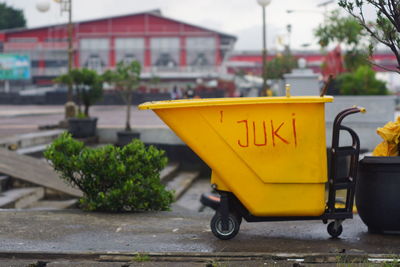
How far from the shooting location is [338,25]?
108 feet

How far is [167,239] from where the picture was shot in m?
5.97

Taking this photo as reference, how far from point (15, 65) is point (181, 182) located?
174 ft

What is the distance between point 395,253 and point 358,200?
0.91 m

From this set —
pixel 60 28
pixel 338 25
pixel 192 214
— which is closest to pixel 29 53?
pixel 60 28

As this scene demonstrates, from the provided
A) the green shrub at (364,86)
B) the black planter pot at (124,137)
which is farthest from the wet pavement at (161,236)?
the green shrub at (364,86)

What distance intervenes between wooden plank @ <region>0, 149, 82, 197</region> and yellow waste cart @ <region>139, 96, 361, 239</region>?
5279mm

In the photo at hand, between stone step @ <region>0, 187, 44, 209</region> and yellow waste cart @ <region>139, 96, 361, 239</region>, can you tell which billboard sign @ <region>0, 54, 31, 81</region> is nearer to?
stone step @ <region>0, 187, 44, 209</region>

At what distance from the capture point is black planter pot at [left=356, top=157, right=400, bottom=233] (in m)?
5.94

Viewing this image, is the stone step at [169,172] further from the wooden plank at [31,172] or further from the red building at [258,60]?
the red building at [258,60]

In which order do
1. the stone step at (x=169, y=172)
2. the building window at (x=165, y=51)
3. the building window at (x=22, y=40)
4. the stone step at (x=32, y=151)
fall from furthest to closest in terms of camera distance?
the building window at (x=22, y=40) < the building window at (x=165, y=51) < the stone step at (x=169, y=172) < the stone step at (x=32, y=151)

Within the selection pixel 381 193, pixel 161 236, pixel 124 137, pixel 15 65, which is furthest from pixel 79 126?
pixel 15 65

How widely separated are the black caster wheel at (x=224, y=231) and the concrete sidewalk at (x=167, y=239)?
0.05 m

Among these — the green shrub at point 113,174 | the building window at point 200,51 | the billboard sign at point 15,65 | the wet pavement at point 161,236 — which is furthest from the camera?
the building window at point 200,51

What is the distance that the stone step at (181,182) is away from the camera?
14413mm
